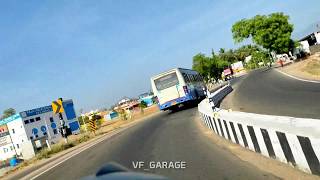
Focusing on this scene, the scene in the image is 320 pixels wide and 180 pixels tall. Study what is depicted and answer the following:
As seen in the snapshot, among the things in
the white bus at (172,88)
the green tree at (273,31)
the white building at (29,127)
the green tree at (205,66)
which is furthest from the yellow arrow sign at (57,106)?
the green tree at (205,66)

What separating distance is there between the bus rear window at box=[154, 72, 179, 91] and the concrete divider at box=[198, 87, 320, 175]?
925 inches

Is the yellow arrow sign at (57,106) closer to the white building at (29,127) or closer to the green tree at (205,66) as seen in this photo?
the white building at (29,127)

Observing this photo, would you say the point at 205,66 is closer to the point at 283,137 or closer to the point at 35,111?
the point at 35,111

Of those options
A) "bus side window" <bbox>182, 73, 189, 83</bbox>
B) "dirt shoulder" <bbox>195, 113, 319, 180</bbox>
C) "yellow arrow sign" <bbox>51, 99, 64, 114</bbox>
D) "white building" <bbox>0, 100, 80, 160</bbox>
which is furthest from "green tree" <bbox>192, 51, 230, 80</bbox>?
"dirt shoulder" <bbox>195, 113, 319, 180</bbox>

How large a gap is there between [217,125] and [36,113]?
210 feet

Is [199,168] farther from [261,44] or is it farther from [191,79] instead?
[261,44]

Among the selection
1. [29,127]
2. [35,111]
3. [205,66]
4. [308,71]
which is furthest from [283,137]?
[205,66]

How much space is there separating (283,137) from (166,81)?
28.0 meters

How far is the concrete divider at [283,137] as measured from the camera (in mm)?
7121

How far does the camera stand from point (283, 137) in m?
8.23

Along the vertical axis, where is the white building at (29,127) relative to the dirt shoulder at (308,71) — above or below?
above

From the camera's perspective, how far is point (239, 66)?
560 ft

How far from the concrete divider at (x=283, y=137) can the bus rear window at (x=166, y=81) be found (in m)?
23.5

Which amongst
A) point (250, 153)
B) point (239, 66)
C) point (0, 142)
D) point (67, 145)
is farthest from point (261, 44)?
point (239, 66)
